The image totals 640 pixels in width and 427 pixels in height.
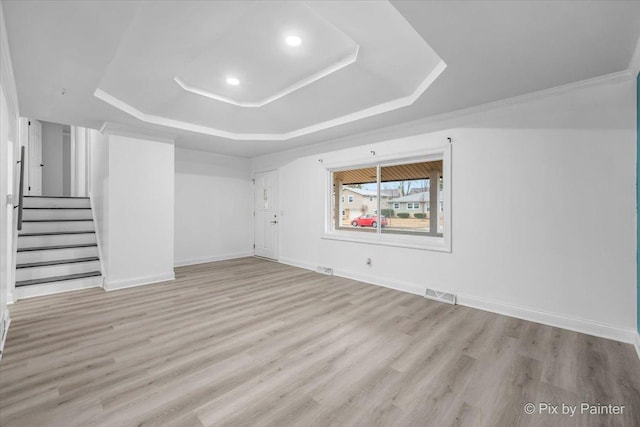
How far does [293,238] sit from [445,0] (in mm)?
4955

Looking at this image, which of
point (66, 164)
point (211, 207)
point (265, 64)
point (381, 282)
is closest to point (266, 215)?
point (211, 207)

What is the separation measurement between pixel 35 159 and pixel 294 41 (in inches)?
321

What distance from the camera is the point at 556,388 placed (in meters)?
1.96

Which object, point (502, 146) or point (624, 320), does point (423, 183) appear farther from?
point (624, 320)

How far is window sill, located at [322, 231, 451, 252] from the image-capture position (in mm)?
3955

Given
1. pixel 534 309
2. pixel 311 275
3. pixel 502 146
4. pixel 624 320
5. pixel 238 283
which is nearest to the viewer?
pixel 624 320

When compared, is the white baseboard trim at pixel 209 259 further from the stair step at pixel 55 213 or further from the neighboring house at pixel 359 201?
the neighboring house at pixel 359 201

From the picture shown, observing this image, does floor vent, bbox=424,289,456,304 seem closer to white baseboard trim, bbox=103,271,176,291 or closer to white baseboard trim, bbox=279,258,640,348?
white baseboard trim, bbox=279,258,640,348

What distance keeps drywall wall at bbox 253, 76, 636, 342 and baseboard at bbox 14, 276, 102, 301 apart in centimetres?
486

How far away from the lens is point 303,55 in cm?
296

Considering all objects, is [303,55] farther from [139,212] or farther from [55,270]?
[55,270]

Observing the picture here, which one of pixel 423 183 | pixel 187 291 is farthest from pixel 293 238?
pixel 423 183

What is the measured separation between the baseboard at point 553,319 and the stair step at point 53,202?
23.9 feet

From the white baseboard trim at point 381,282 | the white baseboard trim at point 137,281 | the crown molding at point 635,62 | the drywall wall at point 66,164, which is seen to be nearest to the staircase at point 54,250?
the white baseboard trim at point 137,281
